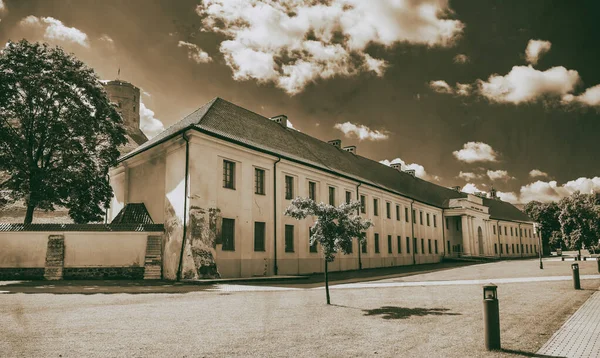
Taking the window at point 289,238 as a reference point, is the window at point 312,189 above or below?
above

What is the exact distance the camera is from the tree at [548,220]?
9094 cm

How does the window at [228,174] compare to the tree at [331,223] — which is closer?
the tree at [331,223]

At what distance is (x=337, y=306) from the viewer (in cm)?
1183

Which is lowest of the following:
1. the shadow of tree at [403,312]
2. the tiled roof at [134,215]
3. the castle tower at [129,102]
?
the shadow of tree at [403,312]

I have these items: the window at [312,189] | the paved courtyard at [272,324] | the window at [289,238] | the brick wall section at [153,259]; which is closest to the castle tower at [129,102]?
the window at [312,189]

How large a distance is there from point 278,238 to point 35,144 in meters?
16.0

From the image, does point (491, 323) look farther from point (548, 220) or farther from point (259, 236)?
point (548, 220)

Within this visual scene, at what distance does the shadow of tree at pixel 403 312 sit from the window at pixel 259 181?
15771 millimetres

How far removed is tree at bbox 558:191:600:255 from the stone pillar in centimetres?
6510

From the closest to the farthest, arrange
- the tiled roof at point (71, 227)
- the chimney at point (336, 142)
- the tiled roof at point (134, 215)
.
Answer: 1. the tiled roof at point (71, 227)
2. the tiled roof at point (134, 215)
3. the chimney at point (336, 142)

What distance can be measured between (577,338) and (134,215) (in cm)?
2276

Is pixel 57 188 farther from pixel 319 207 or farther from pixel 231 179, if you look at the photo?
pixel 319 207

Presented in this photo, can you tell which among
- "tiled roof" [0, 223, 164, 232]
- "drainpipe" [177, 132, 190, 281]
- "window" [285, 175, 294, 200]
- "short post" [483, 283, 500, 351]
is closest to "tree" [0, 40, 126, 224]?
"tiled roof" [0, 223, 164, 232]

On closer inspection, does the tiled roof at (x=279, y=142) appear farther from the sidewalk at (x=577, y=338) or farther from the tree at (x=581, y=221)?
the tree at (x=581, y=221)
